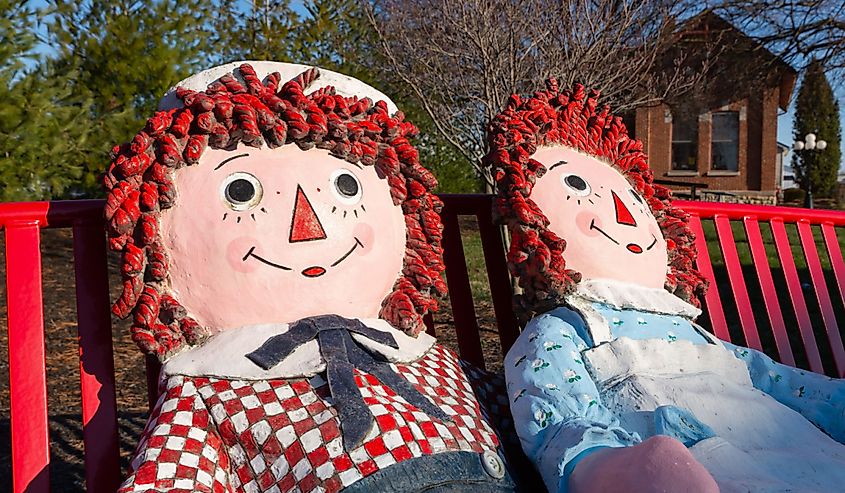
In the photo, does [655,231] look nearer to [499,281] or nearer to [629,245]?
[629,245]

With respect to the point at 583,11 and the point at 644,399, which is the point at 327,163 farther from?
the point at 583,11

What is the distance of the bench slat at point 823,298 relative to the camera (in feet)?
9.78

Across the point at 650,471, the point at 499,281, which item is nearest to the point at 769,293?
the point at 499,281

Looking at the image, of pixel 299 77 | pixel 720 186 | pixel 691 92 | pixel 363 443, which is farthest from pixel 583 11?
pixel 720 186

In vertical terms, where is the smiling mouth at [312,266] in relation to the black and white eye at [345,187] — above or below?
below

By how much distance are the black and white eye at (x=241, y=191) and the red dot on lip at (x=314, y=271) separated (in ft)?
0.60

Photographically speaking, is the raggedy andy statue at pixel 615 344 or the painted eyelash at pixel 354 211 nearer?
the raggedy andy statue at pixel 615 344

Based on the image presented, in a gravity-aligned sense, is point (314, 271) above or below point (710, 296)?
above

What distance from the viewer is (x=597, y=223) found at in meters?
2.05

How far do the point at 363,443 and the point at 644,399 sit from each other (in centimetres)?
69

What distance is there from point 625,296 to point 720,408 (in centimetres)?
36

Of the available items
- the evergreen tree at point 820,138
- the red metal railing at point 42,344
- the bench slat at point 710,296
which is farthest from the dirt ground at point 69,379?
the evergreen tree at point 820,138

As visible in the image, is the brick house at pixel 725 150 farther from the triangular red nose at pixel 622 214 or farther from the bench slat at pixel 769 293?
the triangular red nose at pixel 622 214

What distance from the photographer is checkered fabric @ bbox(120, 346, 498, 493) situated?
145 cm
